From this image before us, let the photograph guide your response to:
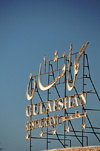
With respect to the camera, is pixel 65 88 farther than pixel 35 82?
No

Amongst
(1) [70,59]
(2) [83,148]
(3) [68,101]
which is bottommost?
(2) [83,148]

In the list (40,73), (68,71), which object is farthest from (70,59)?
(40,73)

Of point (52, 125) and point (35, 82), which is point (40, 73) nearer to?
point (35, 82)

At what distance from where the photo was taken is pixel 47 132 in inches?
1406

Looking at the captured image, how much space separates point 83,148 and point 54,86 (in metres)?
5.27

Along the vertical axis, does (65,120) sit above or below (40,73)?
below

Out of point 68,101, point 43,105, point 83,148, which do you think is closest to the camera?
point 83,148

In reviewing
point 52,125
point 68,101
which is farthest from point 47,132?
point 68,101

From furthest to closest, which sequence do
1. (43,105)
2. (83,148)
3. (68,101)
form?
(43,105), (68,101), (83,148)

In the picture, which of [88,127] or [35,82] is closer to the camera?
[88,127]

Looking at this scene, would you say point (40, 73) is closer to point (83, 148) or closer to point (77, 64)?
point (77, 64)

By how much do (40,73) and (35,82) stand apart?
74 cm

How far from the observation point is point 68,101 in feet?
111

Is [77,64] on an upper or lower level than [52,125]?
upper
